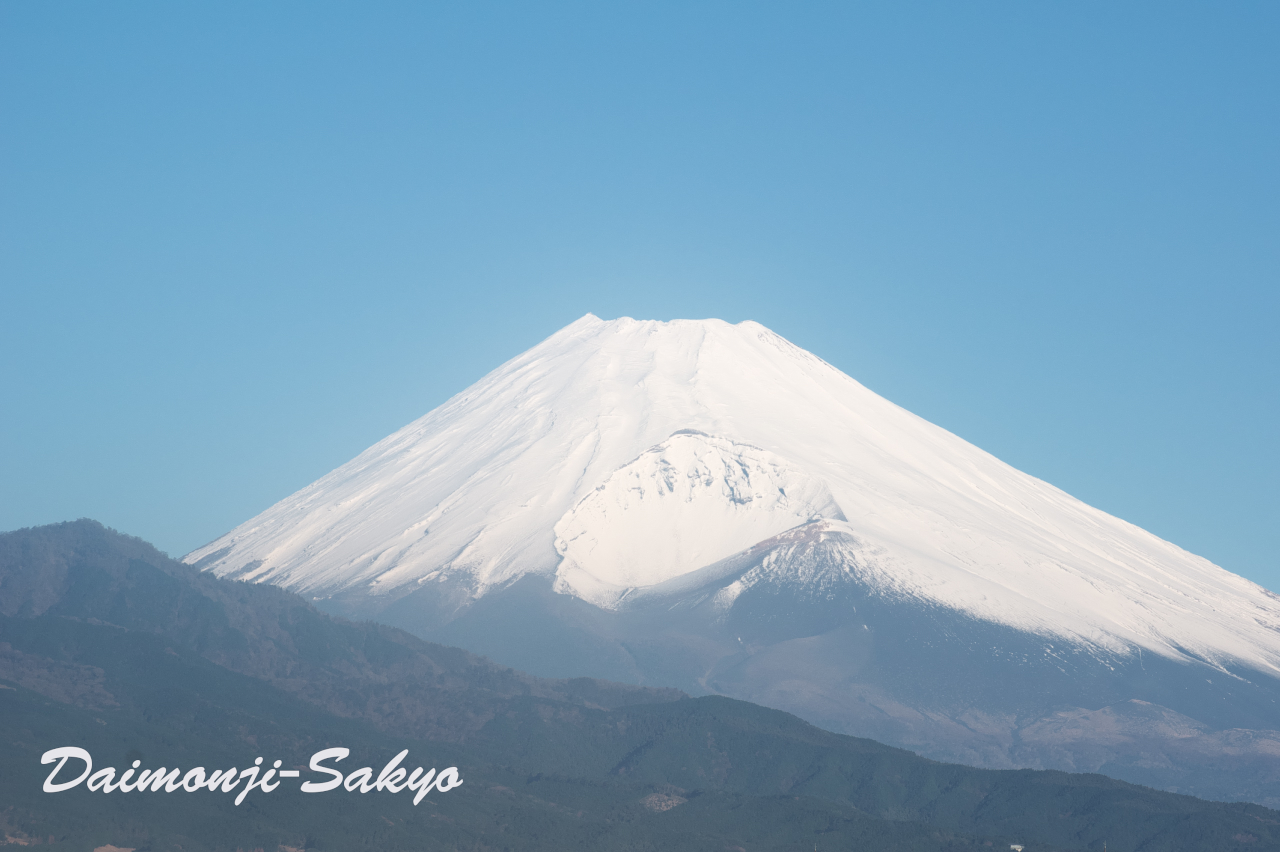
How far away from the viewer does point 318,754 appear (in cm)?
8619

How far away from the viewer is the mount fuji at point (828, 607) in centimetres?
15075

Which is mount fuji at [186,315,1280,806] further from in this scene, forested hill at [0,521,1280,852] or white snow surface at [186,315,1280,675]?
forested hill at [0,521,1280,852]

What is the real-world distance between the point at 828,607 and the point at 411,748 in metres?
85.1

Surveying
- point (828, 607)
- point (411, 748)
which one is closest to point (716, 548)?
point (828, 607)

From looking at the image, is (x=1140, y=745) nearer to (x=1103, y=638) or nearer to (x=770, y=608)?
(x=1103, y=638)

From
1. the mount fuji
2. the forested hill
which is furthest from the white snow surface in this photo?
the forested hill

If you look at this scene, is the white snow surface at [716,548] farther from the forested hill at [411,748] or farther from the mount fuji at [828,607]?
the forested hill at [411,748]

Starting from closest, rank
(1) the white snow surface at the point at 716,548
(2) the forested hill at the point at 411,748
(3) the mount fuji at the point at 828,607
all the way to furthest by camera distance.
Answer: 1. (2) the forested hill at the point at 411,748
2. (3) the mount fuji at the point at 828,607
3. (1) the white snow surface at the point at 716,548

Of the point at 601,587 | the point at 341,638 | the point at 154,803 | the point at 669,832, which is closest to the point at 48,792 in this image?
the point at 154,803

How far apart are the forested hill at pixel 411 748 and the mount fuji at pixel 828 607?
33.7 metres

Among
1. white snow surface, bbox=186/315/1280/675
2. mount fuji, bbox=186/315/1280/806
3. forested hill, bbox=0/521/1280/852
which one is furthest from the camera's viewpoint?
white snow surface, bbox=186/315/1280/675

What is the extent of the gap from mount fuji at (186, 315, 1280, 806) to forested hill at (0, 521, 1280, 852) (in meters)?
33.7

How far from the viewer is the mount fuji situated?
150750 mm

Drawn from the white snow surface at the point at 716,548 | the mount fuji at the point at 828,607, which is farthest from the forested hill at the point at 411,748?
the white snow surface at the point at 716,548
